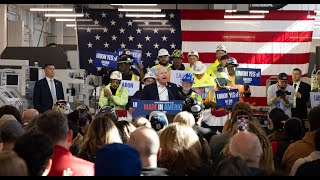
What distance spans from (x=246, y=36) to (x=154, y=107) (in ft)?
31.1

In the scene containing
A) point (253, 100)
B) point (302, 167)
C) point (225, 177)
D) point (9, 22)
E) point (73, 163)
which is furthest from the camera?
point (9, 22)

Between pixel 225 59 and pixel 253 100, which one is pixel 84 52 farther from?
pixel 225 59

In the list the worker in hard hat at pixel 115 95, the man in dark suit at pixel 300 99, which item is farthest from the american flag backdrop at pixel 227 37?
the worker in hard hat at pixel 115 95

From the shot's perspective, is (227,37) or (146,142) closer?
(146,142)

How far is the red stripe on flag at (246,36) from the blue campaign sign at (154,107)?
8.97 m

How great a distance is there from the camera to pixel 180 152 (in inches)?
210

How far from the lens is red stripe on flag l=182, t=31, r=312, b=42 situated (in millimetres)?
18766

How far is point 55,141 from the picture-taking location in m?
4.73

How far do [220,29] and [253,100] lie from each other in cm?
195

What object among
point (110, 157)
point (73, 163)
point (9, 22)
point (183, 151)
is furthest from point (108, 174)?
point (9, 22)

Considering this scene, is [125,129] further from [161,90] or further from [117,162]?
[161,90]

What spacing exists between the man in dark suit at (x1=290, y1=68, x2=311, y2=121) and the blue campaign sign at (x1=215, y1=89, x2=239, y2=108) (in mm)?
2295

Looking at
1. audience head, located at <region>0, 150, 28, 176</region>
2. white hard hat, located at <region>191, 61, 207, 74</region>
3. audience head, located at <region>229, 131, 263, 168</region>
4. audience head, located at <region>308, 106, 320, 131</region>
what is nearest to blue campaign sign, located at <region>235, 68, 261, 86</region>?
white hard hat, located at <region>191, 61, 207, 74</region>

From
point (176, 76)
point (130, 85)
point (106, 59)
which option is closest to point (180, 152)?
point (176, 76)
